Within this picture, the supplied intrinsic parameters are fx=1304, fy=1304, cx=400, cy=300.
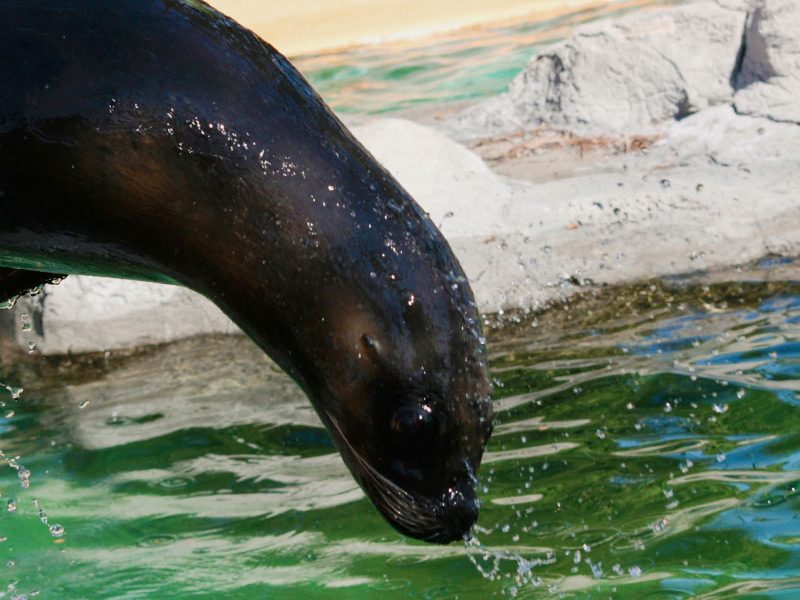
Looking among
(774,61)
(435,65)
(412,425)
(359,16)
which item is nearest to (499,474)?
(412,425)

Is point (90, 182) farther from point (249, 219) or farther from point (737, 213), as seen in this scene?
point (737, 213)

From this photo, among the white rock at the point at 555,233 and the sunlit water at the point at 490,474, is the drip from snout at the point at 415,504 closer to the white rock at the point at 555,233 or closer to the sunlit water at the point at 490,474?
the sunlit water at the point at 490,474

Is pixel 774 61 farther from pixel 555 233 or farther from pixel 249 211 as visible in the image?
pixel 249 211

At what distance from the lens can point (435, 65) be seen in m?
16.6

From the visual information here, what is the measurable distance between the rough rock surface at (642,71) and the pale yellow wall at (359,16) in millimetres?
9648

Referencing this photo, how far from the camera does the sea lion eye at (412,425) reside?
248 centimetres

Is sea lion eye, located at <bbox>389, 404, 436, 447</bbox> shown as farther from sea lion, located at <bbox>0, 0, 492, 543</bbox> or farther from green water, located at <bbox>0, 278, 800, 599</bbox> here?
green water, located at <bbox>0, 278, 800, 599</bbox>

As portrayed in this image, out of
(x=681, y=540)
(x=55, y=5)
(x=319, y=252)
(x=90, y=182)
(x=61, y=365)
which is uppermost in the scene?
(x=55, y=5)

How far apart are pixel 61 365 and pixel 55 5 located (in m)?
4.72

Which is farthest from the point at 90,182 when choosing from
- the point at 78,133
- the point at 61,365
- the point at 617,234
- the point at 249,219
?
the point at 617,234

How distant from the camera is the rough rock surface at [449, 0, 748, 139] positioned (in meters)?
9.52

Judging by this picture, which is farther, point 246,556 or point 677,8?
point 677,8

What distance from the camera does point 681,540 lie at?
13.7 feet

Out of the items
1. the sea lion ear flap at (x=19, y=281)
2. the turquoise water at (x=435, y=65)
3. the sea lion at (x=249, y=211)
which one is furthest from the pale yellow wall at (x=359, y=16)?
the sea lion at (x=249, y=211)
